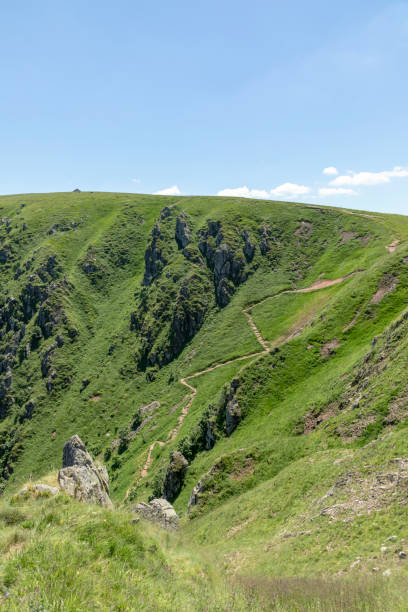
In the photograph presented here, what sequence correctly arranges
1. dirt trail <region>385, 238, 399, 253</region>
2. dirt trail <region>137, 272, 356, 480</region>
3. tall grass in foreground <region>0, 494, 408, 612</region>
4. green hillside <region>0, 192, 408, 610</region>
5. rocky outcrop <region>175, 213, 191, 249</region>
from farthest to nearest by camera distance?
rocky outcrop <region>175, 213, 191, 249</region> < dirt trail <region>385, 238, 399, 253</region> < dirt trail <region>137, 272, 356, 480</region> < green hillside <region>0, 192, 408, 610</region> < tall grass in foreground <region>0, 494, 408, 612</region>

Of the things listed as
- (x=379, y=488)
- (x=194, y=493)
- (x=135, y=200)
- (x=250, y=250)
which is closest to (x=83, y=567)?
(x=379, y=488)

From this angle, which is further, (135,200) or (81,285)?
(135,200)

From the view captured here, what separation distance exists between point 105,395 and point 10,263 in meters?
104

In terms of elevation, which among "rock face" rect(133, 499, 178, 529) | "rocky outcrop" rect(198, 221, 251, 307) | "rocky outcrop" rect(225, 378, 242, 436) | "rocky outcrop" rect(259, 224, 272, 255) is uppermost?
"rocky outcrop" rect(259, 224, 272, 255)

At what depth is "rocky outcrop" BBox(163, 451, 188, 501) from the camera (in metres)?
43.3

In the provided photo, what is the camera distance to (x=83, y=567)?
8281 mm

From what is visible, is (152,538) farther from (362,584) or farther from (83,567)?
(362,584)

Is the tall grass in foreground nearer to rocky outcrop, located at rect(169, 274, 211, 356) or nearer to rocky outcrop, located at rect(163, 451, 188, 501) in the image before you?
rocky outcrop, located at rect(163, 451, 188, 501)

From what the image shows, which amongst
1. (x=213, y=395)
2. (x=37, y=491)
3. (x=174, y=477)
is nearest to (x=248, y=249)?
(x=213, y=395)

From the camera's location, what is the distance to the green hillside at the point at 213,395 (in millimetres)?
9750

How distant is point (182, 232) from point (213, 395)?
86.9 metres

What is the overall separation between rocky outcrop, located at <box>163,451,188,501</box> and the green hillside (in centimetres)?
33

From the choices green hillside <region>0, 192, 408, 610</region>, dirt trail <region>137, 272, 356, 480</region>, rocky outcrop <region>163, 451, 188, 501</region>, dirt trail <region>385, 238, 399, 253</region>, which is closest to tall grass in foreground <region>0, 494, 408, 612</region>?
green hillside <region>0, 192, 408, 610</region>

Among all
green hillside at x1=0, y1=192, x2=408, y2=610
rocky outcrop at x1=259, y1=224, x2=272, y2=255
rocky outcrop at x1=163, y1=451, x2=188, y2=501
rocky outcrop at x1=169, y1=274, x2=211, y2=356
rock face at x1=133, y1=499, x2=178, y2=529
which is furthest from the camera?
rocky outcrop at x1=259, y1=224, x2=272, y2=255
